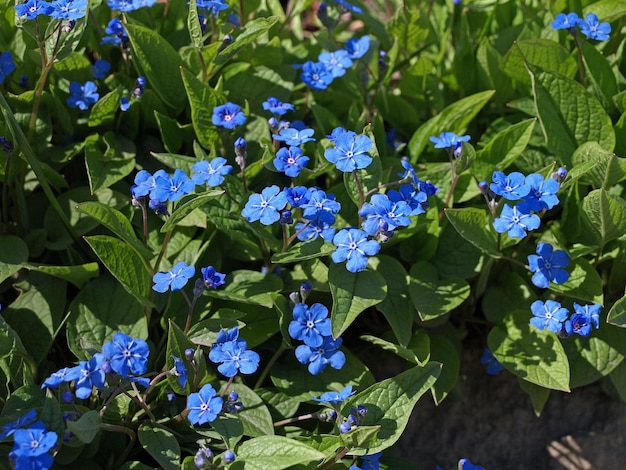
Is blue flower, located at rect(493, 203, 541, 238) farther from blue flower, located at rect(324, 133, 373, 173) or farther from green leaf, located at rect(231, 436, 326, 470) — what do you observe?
green leaf, located at rect(231, 436, 326, 470)

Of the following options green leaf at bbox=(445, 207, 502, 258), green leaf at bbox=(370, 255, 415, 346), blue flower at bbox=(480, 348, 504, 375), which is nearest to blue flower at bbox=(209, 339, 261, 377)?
green leaf at bbox=(370, 255, 415, 346)

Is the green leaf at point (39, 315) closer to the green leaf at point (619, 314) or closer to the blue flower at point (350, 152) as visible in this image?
the blue flower at point (350, 152)

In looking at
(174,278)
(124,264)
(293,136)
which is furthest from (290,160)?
(124,264)

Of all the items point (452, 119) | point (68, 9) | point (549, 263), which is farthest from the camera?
point (452, 119)

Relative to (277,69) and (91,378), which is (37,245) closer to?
(91,378)

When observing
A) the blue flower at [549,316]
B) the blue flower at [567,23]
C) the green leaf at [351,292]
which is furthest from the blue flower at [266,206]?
the blue flower at [567,23]

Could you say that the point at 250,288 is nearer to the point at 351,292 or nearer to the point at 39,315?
the point at 351,292

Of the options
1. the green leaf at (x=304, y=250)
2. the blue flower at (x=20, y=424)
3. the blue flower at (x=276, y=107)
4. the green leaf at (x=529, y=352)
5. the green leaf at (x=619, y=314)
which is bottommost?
the green leaf at (x=529, y=352)
